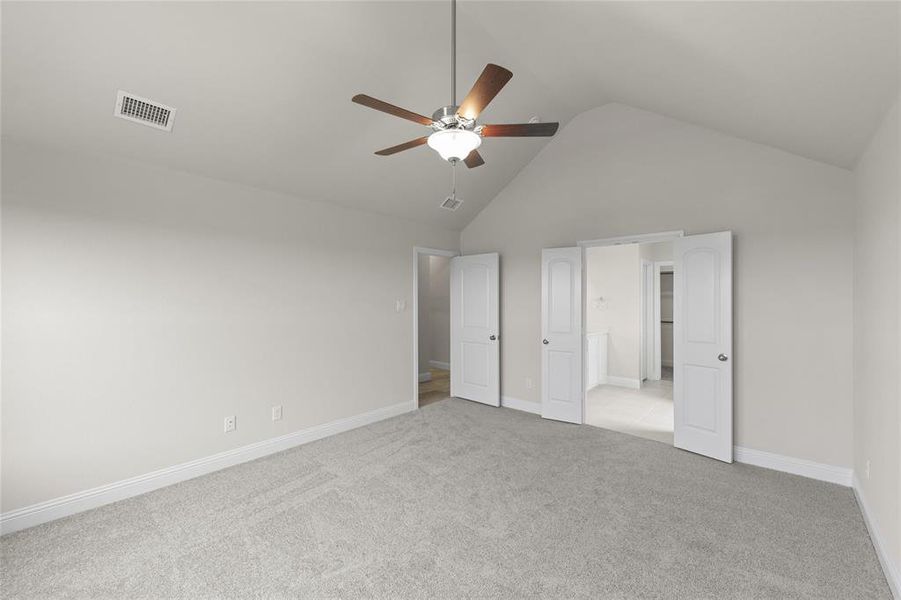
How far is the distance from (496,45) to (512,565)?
3.34 meters

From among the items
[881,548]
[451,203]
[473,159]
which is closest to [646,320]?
[451,203]

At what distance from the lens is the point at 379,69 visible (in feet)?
8.70

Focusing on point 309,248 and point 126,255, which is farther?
point 309,248

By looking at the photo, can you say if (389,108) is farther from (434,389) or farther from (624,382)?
(624,382)

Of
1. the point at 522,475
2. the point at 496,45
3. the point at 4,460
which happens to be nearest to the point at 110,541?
the point at 4,460

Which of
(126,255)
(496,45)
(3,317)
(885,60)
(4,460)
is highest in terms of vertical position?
(496,45)

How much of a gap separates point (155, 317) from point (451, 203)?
312 centimetres

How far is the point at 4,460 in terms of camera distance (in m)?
2.29

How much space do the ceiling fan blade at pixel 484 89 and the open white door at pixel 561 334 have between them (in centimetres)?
277

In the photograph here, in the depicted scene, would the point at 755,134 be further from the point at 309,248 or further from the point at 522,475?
the point at 309,248

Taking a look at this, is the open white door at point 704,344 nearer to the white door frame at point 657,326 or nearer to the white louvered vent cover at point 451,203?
the white louvered vent cover at point 451,203

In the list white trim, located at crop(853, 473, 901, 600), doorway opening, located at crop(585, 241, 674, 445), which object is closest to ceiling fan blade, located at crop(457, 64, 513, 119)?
white trim, located at crop(853, 473, 901, 600)

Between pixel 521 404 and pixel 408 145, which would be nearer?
pixel 408 145

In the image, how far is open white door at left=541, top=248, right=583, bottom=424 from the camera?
14.0ft
